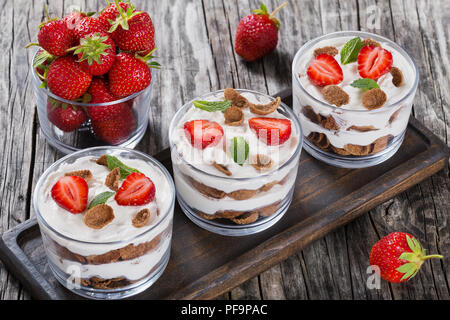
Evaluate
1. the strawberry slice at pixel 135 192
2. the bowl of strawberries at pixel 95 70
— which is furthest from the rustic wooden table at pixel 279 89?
the strawberry slice at pixel 135 192

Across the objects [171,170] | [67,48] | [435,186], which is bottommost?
[435,186]

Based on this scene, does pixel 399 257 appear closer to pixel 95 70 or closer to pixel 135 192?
Answer: pixel 135 192

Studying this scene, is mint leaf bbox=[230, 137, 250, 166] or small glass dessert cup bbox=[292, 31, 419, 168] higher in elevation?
mint leaf bbox=[230, 137, 250, 166]

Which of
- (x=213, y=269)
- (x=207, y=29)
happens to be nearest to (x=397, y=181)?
(x=213, y=269)

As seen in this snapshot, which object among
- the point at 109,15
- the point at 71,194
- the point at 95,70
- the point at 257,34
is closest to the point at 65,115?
the point at 95,70

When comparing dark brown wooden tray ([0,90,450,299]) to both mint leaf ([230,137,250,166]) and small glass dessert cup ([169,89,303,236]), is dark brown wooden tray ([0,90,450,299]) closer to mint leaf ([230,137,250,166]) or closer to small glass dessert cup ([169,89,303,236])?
small glass dessert cup ([169,89,303,236])

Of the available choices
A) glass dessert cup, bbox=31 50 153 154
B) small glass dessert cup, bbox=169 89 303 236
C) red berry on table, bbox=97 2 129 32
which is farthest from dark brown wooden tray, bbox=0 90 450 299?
red berry on table, bbox=97 2 129 32

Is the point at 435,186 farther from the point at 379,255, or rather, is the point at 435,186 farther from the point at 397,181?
the point at 379,255
